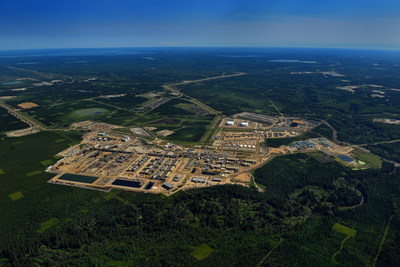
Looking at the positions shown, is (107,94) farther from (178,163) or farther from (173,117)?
(178,163)

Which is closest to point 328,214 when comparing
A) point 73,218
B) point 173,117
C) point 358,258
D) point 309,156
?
point 358,258

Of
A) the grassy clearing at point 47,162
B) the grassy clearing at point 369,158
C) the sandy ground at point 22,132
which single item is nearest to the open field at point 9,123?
the sandy ground at point 22,132

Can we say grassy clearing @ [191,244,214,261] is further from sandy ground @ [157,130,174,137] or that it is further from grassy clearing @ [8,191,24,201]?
sandy ground @ [157,130,174,137]

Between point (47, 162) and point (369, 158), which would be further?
point (369, 158)

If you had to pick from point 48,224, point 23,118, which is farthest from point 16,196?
point 23,118

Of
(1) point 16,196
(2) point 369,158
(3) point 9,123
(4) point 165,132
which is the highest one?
(3) point 9,123

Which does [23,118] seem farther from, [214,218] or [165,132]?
[214,218]

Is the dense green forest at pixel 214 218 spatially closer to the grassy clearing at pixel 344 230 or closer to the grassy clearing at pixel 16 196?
the grassy clearing at pixel 344 230
